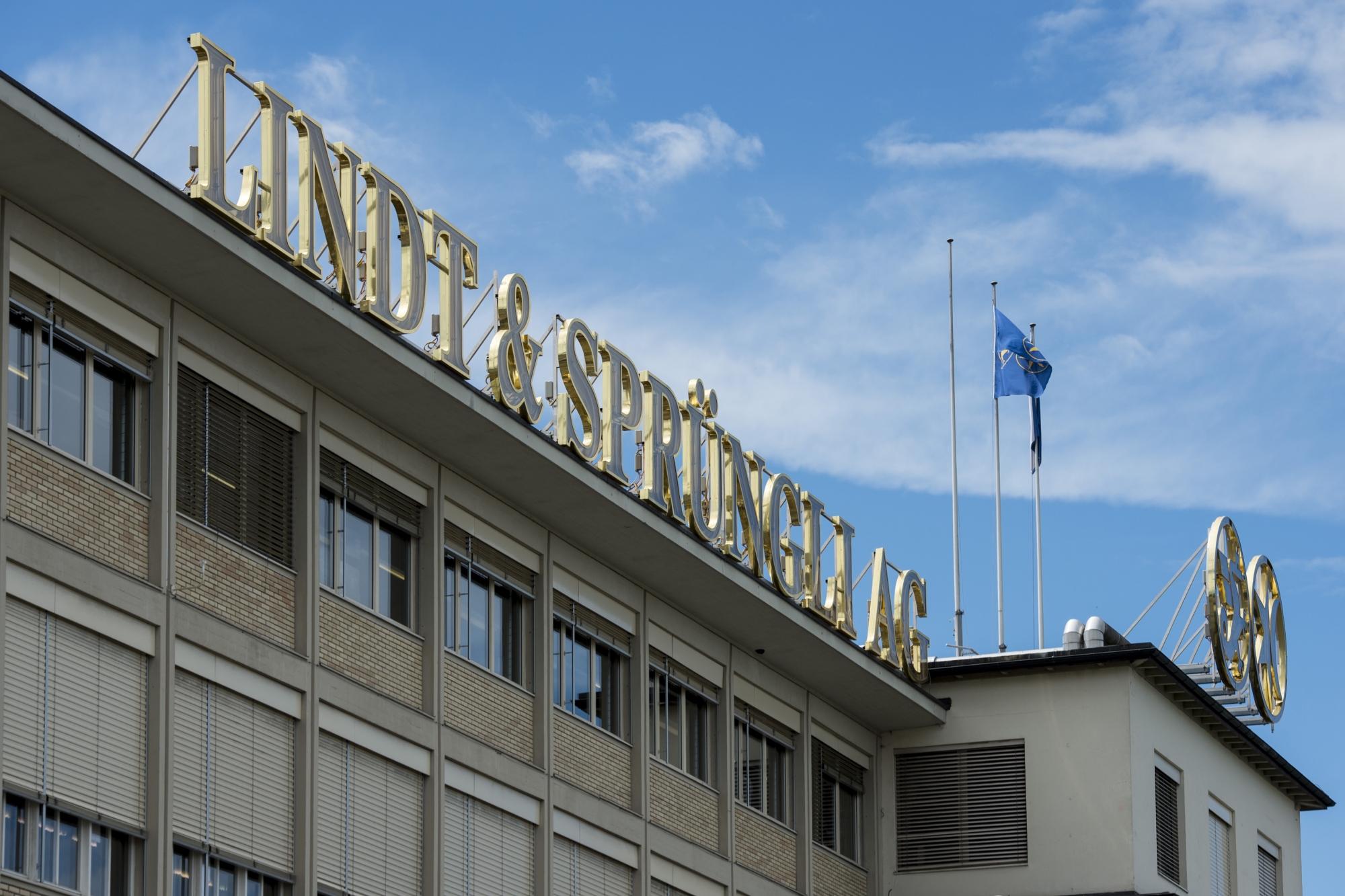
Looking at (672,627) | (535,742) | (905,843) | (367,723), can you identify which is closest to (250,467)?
(367,723)

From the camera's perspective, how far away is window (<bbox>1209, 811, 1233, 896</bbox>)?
49094 mm

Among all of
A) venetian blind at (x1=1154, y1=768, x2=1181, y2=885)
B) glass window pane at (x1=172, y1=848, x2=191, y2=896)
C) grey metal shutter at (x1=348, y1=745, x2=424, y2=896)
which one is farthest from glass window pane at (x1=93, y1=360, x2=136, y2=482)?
venetian blind at (x1=1154, y1=768, x2=1181, y2=885)

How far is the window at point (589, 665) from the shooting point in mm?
36906

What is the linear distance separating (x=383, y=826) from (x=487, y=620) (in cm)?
448

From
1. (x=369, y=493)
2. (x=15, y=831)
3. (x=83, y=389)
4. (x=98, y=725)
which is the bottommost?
(x=15, y=831)

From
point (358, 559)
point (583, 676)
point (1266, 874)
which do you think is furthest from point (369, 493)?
point (1266, 874)

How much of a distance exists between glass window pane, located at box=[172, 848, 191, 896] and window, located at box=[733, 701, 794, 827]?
50.5 feet

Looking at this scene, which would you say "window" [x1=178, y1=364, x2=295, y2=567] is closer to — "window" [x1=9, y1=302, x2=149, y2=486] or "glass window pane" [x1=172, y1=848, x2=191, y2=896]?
"window" [x1=9, y1=302, x2=149, y2=486]

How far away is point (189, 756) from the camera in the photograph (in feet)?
91.1

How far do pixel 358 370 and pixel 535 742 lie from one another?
7202mm

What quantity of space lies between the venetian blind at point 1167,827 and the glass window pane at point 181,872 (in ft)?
78.6

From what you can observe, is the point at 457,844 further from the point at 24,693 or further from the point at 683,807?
the point at 24,693

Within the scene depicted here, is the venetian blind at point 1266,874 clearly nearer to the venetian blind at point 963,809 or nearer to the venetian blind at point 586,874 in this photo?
the venetian blind at point 963,809

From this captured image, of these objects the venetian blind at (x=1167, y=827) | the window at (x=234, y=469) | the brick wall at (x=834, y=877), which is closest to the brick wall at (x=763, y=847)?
the brick wall at (x=834, y=877)
